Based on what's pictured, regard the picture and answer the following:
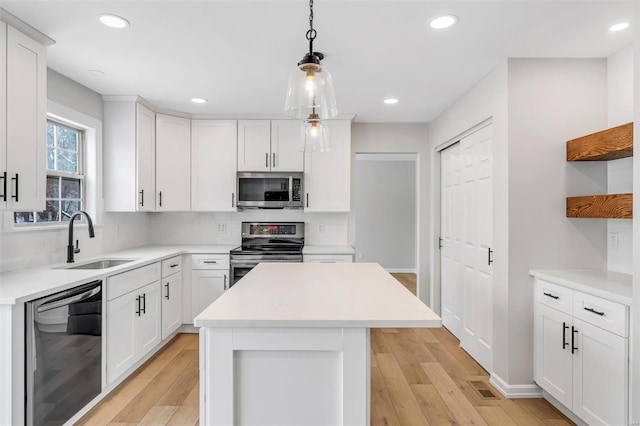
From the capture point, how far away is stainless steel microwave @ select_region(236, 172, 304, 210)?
13.4 ft

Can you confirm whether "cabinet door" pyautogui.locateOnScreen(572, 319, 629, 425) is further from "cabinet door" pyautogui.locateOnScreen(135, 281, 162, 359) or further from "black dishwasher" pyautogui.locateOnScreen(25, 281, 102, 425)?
"cabinet door" pyautogui.locateOnScreen(135, 281, 162, 359)

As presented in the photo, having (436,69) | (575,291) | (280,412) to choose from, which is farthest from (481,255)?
(280,412)

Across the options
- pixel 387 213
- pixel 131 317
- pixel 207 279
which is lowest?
pixel 131 317

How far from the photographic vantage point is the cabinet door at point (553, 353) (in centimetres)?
219

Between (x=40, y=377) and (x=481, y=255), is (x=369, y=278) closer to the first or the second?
(x=481, y=255)

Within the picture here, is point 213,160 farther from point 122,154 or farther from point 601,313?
point 601,313

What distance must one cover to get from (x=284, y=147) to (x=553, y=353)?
317 centimetres

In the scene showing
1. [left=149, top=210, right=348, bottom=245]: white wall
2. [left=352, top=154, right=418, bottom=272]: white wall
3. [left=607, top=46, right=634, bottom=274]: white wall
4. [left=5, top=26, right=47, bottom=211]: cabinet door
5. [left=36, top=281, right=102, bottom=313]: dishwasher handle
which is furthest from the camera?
[left=352, top=154, right=418, bottom=272]: white wall

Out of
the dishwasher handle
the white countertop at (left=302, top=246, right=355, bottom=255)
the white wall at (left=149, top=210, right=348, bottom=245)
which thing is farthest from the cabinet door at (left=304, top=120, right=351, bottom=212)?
the dishwasher handle

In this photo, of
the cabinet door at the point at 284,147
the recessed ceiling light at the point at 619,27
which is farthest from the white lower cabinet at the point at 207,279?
the recessed ceiling light at the point at 619,27

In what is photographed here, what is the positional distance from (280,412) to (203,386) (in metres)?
0.33

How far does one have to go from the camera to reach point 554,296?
2.32 metres

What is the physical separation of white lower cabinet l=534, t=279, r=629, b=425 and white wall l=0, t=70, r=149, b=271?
3.67 m

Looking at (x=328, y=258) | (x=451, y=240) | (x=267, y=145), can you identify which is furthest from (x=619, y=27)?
(x=267, y=145)
